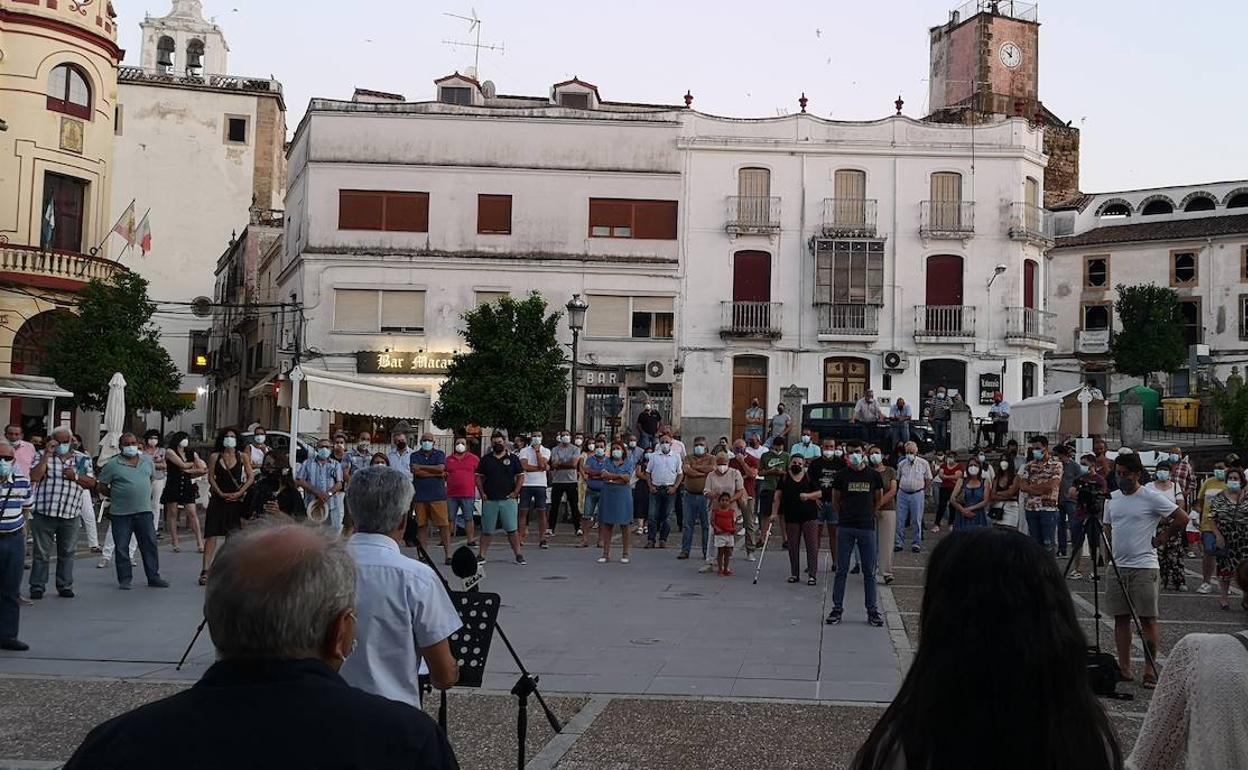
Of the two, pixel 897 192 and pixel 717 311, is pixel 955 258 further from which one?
pixel 717 311

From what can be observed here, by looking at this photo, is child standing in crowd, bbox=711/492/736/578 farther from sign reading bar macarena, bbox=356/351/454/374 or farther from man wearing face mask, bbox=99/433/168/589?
sign reading bar macarena, bbox=356/351/454/374

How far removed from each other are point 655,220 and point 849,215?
6.29m

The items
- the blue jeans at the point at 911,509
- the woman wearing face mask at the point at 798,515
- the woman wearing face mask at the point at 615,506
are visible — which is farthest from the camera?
the blue jeans at the point at 911,509

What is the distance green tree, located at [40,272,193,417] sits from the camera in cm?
3319

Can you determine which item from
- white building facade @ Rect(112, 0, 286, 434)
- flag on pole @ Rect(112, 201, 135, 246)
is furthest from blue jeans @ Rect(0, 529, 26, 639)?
white building facade @ Rect(112, 0, 286, 434)

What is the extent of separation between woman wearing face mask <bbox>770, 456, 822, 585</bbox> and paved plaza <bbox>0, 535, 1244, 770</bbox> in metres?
0.34

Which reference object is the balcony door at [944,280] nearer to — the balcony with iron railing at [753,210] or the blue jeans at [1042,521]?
the balcony with iron railing at [753,210]

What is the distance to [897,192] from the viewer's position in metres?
40.4

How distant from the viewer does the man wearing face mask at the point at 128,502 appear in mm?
14359

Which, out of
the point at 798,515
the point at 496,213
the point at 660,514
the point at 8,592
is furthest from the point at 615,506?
the point at 496,213

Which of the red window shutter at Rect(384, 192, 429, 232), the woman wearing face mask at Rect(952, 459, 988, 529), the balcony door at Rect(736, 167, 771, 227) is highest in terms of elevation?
the balcony door at Rect(736, 167, 771, 227)

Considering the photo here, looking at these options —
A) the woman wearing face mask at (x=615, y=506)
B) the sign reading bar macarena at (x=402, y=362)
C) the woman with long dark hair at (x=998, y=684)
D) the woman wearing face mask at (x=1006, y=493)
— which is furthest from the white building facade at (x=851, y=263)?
the woman with long dark hair at (x=998, y=684)

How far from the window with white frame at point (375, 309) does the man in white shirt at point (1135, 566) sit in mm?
31331

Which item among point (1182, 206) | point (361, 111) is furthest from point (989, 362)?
point (1182, 206)
